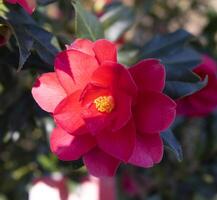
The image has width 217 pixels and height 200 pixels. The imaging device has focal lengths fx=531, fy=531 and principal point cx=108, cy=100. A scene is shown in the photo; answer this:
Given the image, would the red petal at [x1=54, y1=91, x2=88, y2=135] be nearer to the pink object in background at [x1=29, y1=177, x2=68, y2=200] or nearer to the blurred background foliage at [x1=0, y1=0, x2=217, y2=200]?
the blurred background foliage at [x1=0, y1=0, x2=217, y2=200]

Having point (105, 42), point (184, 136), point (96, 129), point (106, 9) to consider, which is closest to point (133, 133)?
point (96, 129)

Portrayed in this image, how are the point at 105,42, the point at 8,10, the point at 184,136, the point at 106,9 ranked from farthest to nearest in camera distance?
the point at 184,136, the point at 106,9, the point at 8,10, the point at 105,42

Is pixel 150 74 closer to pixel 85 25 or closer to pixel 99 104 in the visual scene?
pixel 99 104

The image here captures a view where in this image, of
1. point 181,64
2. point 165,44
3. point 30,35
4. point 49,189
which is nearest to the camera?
point 30,35

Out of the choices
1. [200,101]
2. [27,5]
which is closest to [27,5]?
[27,5]

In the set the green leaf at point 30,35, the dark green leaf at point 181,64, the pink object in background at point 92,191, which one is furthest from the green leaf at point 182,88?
the pink object in background at point 92,191

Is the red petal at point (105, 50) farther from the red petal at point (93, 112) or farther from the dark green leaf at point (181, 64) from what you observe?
the dark green leaf at point (181, 64)

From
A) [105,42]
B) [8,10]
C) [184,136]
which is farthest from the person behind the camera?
[184,136]

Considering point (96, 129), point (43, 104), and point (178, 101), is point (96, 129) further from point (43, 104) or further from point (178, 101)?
point (178, 101)
